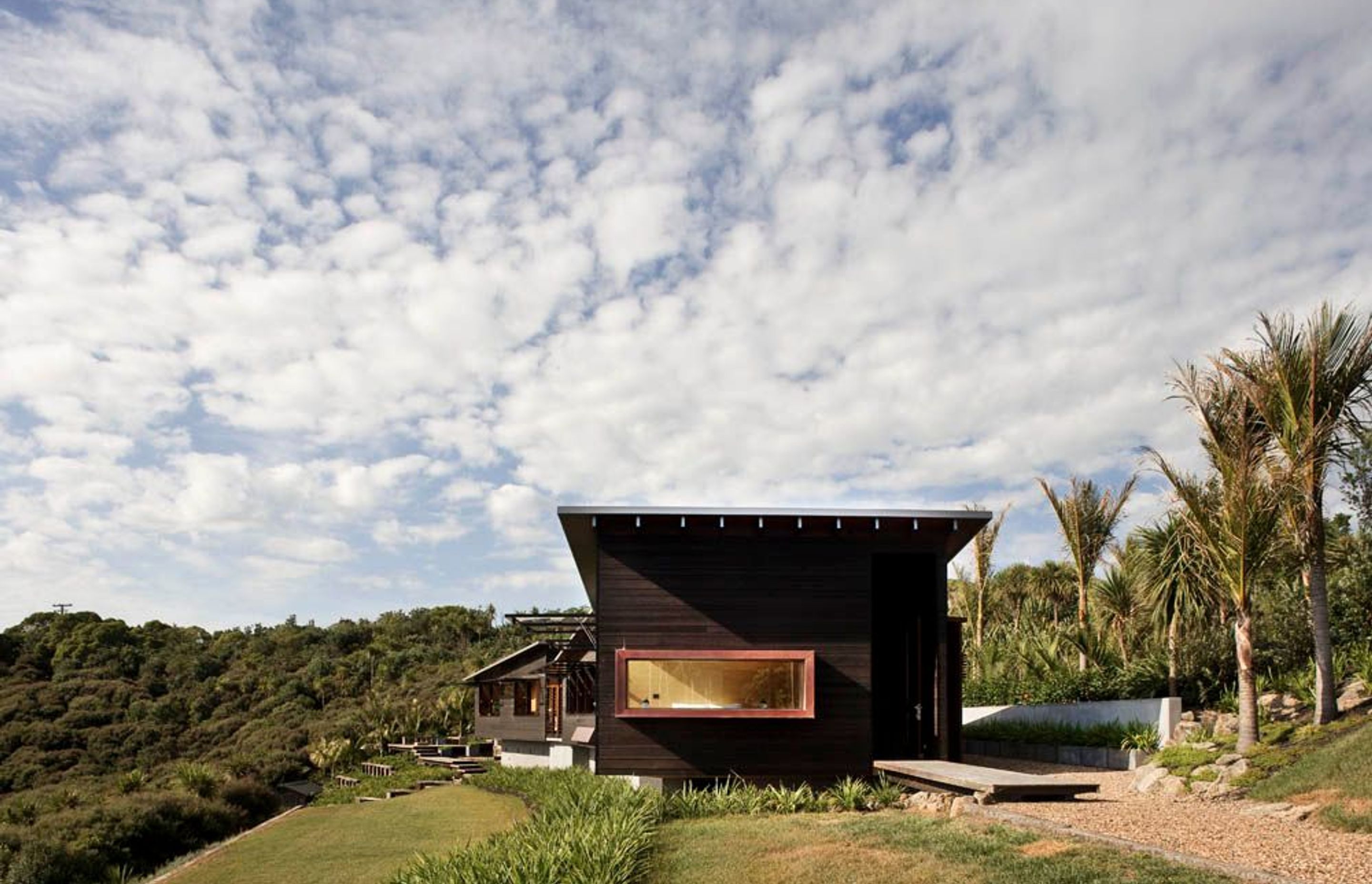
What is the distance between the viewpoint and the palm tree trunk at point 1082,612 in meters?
21.0

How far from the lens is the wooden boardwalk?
12.2 m

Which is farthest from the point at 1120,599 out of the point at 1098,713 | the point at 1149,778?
the point at 1149,778

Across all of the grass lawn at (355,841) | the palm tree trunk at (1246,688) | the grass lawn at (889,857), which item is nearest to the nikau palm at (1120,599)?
the palm tree trunk at (1246,688)

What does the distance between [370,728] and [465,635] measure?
19661 millimetres

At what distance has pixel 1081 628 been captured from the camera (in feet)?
A: 69.1

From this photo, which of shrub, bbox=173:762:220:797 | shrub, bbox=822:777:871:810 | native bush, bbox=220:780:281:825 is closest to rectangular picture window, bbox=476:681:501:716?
native bush, bbox=220:780:281:825

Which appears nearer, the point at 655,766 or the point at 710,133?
the point at 710,133

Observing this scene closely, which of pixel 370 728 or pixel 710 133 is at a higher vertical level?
pixel 710 133

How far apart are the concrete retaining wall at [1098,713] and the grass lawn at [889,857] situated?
6.85m

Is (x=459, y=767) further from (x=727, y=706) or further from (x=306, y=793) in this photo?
(x=727, y=706)

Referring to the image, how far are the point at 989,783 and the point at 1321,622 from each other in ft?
19.8

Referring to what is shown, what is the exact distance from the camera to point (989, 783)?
12258 mm

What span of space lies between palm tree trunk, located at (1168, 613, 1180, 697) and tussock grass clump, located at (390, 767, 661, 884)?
9.81 metres

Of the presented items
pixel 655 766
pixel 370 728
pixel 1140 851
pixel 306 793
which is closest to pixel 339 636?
pixel 370 728
